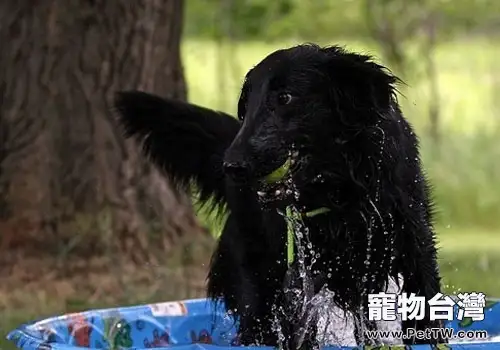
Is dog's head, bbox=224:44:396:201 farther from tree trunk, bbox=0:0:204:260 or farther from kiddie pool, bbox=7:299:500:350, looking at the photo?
tree trunk, bbox=0:0:204:260

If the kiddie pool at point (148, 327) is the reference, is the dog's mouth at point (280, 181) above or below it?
above

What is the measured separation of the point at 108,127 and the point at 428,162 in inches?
196

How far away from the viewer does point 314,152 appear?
3871 mm

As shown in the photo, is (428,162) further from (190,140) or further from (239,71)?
(190,140)

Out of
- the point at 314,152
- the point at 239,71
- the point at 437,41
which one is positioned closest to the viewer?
the point at 314,152

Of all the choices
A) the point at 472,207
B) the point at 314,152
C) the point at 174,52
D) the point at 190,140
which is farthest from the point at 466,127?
the point at 314,152

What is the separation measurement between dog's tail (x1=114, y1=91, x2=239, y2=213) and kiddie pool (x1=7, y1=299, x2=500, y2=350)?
523mm

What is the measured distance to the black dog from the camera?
385 cm

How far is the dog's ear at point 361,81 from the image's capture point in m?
3.91

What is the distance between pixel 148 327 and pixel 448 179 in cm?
617

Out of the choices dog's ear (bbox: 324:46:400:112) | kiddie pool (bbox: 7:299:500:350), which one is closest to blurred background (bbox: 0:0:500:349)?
kiddie pool (bbox: 7:299:500:350)

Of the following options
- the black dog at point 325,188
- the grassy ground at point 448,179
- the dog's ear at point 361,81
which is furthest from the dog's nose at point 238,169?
the grassy ground at point 448,179

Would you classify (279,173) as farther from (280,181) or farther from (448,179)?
(448,179)

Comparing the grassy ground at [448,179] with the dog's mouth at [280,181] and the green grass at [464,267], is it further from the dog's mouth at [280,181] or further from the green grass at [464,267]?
the dog's mouth at [280,181]
